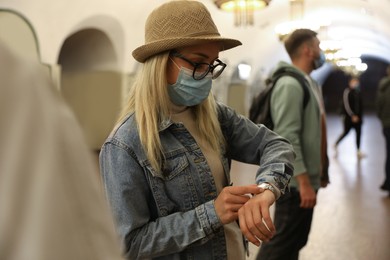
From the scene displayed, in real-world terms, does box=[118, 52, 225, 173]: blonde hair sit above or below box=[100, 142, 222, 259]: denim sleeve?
above

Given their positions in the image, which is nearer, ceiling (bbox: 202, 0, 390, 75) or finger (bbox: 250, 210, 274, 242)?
finger (bbox: 250, 210, 274, 242)

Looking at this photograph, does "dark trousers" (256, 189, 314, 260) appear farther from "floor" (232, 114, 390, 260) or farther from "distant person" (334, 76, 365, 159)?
"distant person" (334, 76, 365, 159)

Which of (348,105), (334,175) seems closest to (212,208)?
(334,175)

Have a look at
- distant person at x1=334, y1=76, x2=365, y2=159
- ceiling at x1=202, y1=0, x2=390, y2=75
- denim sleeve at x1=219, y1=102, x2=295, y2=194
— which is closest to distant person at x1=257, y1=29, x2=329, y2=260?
denim sleeve at x1=219, y1=102, x2=295, y2=194

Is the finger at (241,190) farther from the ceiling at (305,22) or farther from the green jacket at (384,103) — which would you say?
the ceiling at (305,22)

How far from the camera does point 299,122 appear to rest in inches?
130

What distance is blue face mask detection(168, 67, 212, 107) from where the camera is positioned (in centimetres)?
179

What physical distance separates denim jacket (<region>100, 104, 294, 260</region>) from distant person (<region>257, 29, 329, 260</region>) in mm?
1538

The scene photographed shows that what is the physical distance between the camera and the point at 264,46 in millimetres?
20016

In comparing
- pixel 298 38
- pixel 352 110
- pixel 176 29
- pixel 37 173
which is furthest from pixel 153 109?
pixel 352 110

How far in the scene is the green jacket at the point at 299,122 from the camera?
10.7 feet

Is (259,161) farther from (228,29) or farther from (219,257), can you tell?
(228,29)

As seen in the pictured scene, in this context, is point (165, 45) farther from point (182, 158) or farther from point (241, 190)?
point (241, 190)

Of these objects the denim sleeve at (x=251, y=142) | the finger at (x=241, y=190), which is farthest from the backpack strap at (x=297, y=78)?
the finger at (x=241, y=190)
